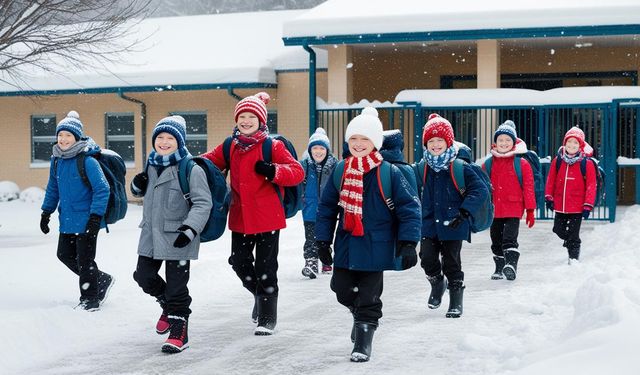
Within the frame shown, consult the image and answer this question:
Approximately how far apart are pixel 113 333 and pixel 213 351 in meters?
1.15

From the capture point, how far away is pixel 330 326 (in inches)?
310

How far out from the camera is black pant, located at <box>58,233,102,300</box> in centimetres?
832

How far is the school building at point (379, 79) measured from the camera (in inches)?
704

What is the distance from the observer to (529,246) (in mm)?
13734

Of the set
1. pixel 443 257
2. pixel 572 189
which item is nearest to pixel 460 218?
pixel 443 257

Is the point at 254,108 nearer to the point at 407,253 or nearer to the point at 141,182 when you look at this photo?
the point at 141,182

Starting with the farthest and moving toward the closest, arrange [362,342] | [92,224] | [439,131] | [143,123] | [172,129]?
[143,123], [92,224], [439,131], [172,129], [362,342]

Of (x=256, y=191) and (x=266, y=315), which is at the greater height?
(x=256, y=191)

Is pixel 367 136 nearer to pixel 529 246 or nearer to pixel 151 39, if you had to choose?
pixel 529 246

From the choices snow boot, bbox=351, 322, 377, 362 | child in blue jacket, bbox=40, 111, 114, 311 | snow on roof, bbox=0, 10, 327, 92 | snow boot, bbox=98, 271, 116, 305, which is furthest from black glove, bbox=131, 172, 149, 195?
snow on roof, bbox=0, 10, 327, 92

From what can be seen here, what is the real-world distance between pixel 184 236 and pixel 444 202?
261 cm

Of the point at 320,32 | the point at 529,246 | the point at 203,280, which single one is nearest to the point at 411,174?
the point at 203,280

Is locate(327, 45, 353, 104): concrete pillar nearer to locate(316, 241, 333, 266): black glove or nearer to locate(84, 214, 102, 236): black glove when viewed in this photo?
locate(84, 214, 102, 236): black glove

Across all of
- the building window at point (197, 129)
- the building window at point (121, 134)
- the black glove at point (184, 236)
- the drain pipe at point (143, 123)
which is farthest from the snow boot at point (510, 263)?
the building window at point (121, 134)
